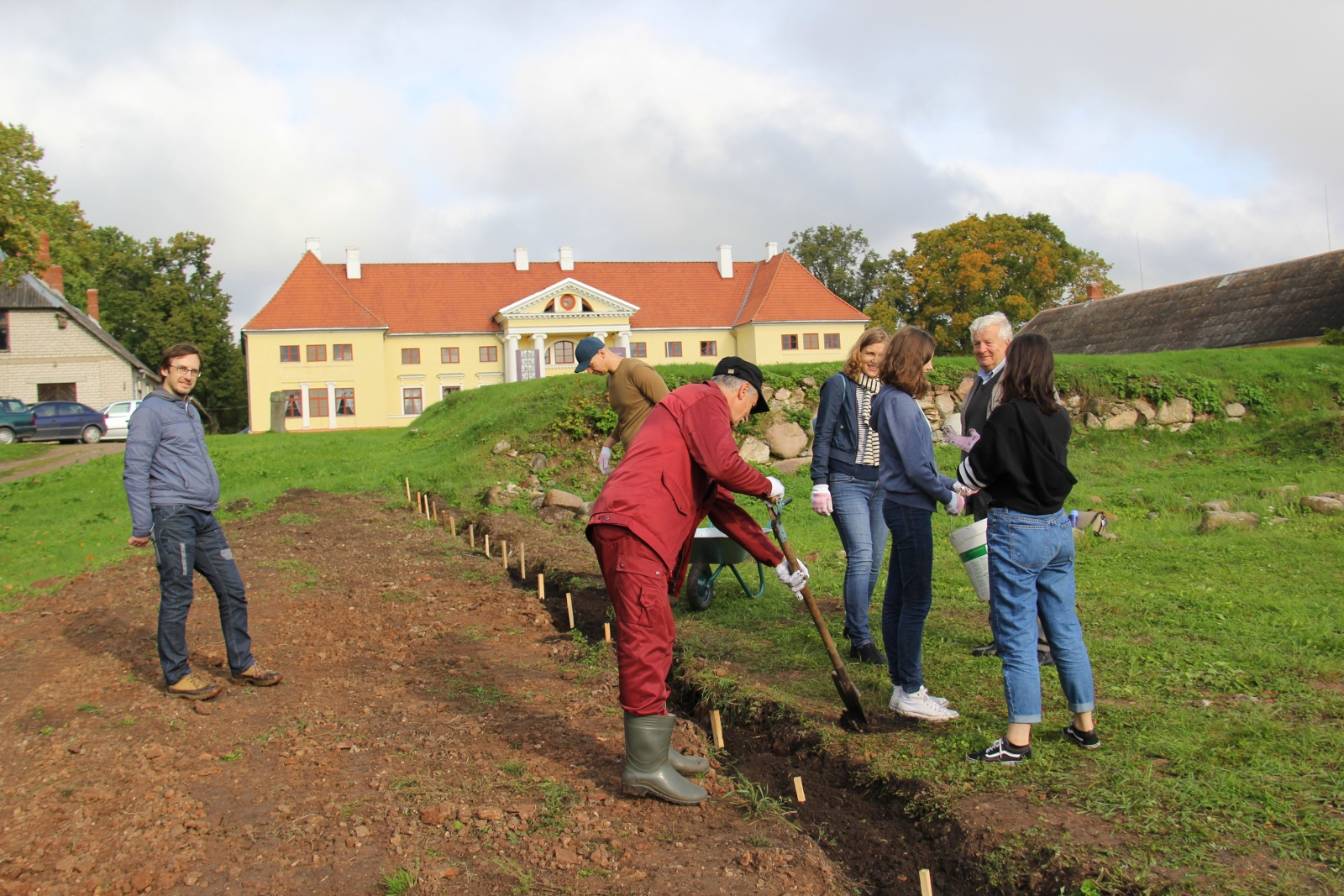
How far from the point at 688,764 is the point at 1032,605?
1668mm

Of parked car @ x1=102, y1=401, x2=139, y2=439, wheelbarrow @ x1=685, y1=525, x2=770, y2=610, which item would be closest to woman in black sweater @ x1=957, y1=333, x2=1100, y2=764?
wheelbarrow @ x1=685, y1=525, x2=770, y2=610

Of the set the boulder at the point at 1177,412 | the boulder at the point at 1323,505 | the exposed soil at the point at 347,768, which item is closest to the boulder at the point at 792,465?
the boulder at the point at 1177,412

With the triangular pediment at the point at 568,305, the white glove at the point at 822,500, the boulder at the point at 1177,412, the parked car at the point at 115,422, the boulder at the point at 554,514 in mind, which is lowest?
the boulder at the point at 554,514

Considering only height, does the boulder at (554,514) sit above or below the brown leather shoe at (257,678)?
above

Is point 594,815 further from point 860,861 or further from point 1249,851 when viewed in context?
point 1249,851

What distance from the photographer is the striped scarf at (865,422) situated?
5316 millimetres

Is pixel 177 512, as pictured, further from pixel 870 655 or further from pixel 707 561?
pixel 870 655

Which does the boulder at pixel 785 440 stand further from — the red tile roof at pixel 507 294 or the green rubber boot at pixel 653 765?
the red tile roof at pixel 507 294

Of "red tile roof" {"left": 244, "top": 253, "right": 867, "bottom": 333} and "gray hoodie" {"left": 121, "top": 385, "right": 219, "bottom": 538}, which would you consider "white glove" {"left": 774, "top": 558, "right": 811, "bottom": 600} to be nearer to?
"gray hoodie" {"left": 121, "top": 385, "right": 219, "bottom": 538}

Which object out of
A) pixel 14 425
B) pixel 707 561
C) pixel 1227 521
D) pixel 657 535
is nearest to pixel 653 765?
pixel 657 535

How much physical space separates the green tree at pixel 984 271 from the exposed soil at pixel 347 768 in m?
37.3

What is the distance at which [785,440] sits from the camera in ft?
50.8

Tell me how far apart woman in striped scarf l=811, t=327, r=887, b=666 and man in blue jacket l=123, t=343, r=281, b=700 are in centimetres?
354

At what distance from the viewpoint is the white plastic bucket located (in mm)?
4961
